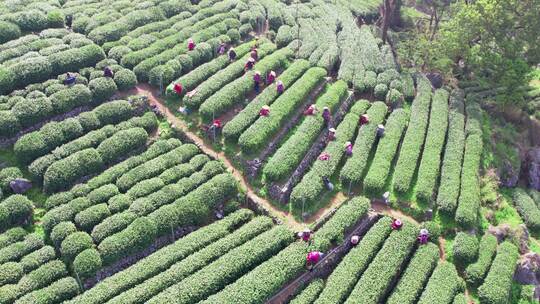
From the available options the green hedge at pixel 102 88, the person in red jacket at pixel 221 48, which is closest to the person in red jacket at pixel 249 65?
the person in red jacket at pixel 221 48

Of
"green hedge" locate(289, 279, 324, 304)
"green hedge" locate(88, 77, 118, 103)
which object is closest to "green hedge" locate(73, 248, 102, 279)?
"green hedge" locate(289, 279, 324, 304)

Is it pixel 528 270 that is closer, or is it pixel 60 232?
pixel 60 232

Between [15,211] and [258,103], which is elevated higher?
[258,103]

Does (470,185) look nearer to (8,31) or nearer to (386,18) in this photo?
(386,18)

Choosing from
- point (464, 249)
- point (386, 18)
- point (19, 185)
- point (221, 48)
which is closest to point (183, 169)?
point (19, 185)

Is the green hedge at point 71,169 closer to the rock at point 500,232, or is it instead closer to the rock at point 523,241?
the rock at point 500,232

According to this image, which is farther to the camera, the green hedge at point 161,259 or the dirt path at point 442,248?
the dirt path at point 442,248
